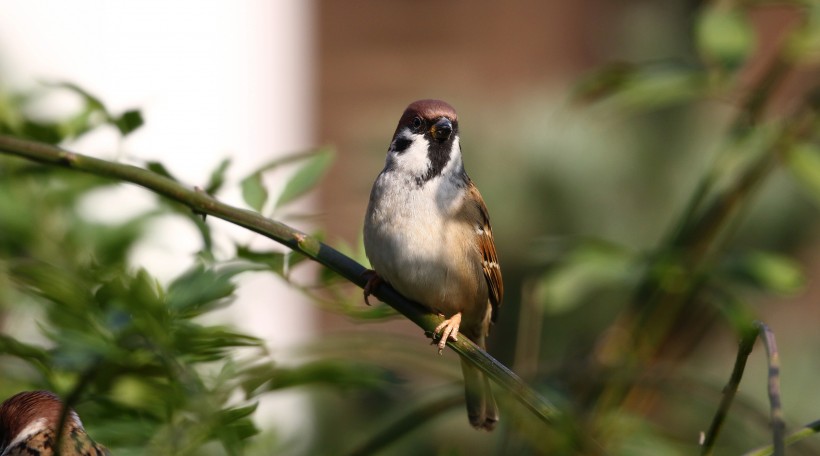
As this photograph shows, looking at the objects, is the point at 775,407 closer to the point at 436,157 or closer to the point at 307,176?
the point at 307,176

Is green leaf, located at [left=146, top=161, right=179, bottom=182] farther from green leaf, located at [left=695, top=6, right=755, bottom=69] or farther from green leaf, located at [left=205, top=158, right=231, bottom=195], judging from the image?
green leaf, located at [left=695, top=6, right=755, bottom=69]

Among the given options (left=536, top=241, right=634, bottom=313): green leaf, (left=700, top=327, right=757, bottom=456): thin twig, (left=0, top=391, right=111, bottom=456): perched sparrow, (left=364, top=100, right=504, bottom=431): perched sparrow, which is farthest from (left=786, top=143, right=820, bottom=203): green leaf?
(left=0, top=391, right=111, bottom=456): perched sparrow

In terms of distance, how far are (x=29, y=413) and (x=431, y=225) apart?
0.60 metres

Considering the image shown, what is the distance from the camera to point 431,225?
1.60 metres

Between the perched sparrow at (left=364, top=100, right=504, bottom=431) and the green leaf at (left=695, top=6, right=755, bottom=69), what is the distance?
0.34 m

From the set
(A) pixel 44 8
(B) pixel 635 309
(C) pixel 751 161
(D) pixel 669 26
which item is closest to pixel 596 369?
(B) pixel 635 309

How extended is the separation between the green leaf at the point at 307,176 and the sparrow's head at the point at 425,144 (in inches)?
6.6

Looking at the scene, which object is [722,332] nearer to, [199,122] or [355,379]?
[199,122]

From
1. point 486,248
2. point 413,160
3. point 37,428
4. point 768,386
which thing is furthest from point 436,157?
point 768,386

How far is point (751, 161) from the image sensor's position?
161 centimetres

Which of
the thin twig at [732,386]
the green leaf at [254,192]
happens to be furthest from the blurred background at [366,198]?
the thin twig at [732,386]

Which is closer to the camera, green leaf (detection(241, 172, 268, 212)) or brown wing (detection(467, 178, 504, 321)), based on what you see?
green leaf (detection(241, 172, 268, 212))

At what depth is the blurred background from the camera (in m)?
1.12

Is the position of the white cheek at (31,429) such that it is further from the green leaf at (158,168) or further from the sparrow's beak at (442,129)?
the sparrow's beak at (442,129)
